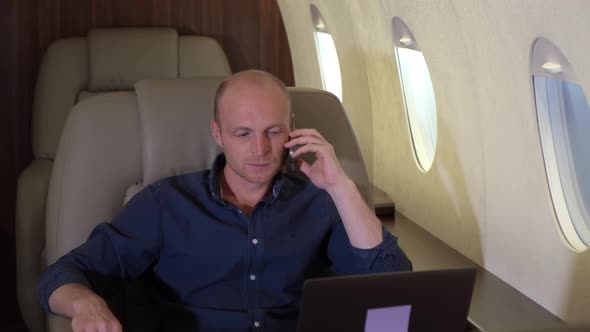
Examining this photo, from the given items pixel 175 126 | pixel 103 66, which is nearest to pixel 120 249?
pixel 175 126

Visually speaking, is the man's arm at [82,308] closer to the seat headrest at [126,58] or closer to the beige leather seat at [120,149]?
the beige leather seat at [120,149]

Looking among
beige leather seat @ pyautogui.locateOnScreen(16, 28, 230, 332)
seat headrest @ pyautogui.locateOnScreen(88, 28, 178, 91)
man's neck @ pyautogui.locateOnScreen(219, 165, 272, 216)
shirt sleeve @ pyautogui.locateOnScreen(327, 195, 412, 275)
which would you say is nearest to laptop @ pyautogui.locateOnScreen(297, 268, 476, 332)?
shirt sleeve @ pyautogui.locateOnScreen(327, 195, 412, 275)

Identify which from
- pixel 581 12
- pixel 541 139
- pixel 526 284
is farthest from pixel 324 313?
pixel 526 284

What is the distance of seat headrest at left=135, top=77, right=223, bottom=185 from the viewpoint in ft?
9.21

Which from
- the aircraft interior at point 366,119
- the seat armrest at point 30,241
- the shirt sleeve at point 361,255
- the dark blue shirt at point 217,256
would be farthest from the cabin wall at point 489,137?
the seat armrest at point 30,241

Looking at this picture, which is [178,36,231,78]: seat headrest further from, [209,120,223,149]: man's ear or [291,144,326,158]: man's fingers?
[291,144,326,158]: man's fingers

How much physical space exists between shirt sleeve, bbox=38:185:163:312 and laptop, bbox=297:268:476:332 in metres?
0.86

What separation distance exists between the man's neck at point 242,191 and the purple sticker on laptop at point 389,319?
0.94m

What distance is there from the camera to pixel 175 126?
2.84 m

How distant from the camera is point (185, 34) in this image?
18.6 feet

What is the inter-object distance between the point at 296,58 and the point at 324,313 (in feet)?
14.3

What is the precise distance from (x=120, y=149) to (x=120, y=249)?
1.33ft

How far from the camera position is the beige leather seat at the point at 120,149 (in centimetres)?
275

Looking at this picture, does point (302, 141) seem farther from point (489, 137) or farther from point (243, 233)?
point (489, 137)
